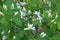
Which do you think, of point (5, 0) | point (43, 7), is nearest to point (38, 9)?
point (43, 7)

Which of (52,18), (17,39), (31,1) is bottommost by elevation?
(17,39)

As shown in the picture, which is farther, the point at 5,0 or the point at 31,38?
the point at 5,0

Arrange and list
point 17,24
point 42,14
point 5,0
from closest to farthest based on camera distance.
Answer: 1. point 17,24
2. point 42,14
3. point 5,0

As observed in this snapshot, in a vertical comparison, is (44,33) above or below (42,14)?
below

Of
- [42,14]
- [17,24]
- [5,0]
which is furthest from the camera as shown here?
[5,0]

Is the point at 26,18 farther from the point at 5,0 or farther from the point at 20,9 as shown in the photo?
the point at 5,0

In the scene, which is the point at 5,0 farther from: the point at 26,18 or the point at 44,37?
the point at 44,37
